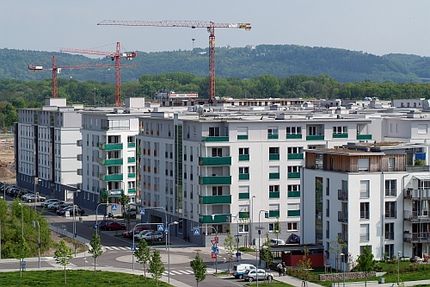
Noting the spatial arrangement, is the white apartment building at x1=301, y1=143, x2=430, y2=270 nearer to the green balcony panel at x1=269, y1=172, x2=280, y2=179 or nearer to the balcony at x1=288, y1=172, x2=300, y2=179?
the green balcony panel at x1=269, y1=172, x2=280, y2=179

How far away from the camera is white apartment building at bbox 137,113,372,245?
76000 mm

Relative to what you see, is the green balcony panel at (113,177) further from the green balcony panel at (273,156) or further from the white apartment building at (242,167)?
the green balcony panel at (273,156)

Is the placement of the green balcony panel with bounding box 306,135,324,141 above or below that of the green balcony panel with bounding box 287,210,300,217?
above

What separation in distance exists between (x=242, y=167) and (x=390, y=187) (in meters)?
15.4

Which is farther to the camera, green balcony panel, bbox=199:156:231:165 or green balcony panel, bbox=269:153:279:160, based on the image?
green balcony panel, bbox=269:153:279:160

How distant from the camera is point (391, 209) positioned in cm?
6406

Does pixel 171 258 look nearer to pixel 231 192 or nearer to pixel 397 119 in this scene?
pixel 231 192

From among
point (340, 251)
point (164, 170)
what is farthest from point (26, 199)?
point (340, 251)

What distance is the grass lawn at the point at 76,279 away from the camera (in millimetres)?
58531

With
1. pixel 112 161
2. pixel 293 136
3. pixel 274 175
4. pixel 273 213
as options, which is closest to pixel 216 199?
pixel 273 213

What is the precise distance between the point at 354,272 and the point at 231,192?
1704cm

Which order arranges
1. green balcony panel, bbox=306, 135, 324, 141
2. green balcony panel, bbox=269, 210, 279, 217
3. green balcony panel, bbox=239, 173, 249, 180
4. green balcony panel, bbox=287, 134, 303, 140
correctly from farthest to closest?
green balcony panel, bbox=306, 135, 324, 141 → green balcony panel, bbox=287, 134, 303, 140 → green balcony panel, bbox=269, 210, 279, 217 → green balcony panel, bbox=239, 173, 249, 180

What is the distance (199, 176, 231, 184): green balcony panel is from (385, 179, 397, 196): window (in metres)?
15.1

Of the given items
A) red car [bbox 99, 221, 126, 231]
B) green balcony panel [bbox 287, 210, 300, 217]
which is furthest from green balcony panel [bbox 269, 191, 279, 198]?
red car [bbox 99, 221, 126, 231]
